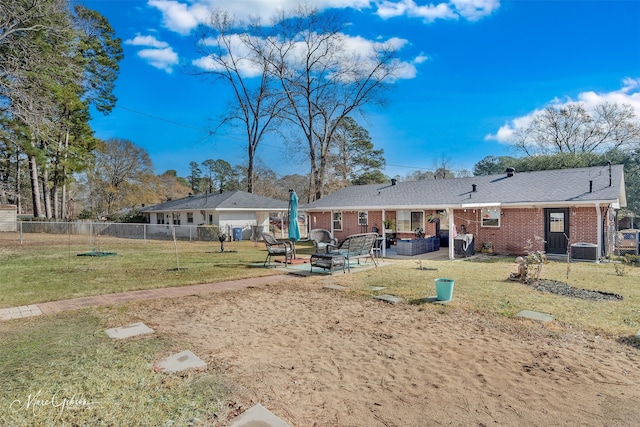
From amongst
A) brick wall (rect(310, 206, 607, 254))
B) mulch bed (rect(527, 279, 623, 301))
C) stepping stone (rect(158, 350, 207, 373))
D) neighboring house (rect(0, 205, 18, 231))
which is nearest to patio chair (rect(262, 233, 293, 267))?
mulch bed (rect(527, 279, 623, 301))

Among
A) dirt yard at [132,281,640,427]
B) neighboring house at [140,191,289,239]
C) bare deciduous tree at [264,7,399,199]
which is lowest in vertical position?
dirt yard at [132,281,640,427]

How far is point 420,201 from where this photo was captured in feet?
54.1

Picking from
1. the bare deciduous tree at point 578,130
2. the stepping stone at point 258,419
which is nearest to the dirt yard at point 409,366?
the stepping stone at point 258,419

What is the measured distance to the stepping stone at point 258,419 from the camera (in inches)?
103

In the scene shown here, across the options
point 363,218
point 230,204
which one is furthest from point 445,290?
point 230,204

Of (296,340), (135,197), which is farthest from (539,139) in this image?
(135,197)

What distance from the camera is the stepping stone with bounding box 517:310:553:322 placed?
17.6 ft

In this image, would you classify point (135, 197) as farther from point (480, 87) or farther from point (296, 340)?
point (296, 340)

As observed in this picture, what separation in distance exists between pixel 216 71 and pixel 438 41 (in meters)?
19.5

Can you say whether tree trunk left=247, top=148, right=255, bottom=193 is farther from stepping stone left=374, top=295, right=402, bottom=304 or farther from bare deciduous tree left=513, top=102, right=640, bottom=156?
bare deciduous tree left=513, top=102, right=640, bottom=156

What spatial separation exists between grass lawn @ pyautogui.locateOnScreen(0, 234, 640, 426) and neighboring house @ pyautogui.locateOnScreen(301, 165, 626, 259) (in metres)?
2.65

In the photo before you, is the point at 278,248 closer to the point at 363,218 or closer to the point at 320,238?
the point at 320,238

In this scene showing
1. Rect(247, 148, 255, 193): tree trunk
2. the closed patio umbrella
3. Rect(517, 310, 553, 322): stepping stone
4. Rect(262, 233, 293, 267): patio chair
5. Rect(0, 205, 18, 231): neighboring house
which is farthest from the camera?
Rect(247, 148, 255, 193): tree trunk

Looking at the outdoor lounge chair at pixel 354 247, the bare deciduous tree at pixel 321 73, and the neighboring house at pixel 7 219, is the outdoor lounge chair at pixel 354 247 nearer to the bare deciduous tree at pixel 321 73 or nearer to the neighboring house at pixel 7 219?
the bare deciduous tree at pixel 321 73
